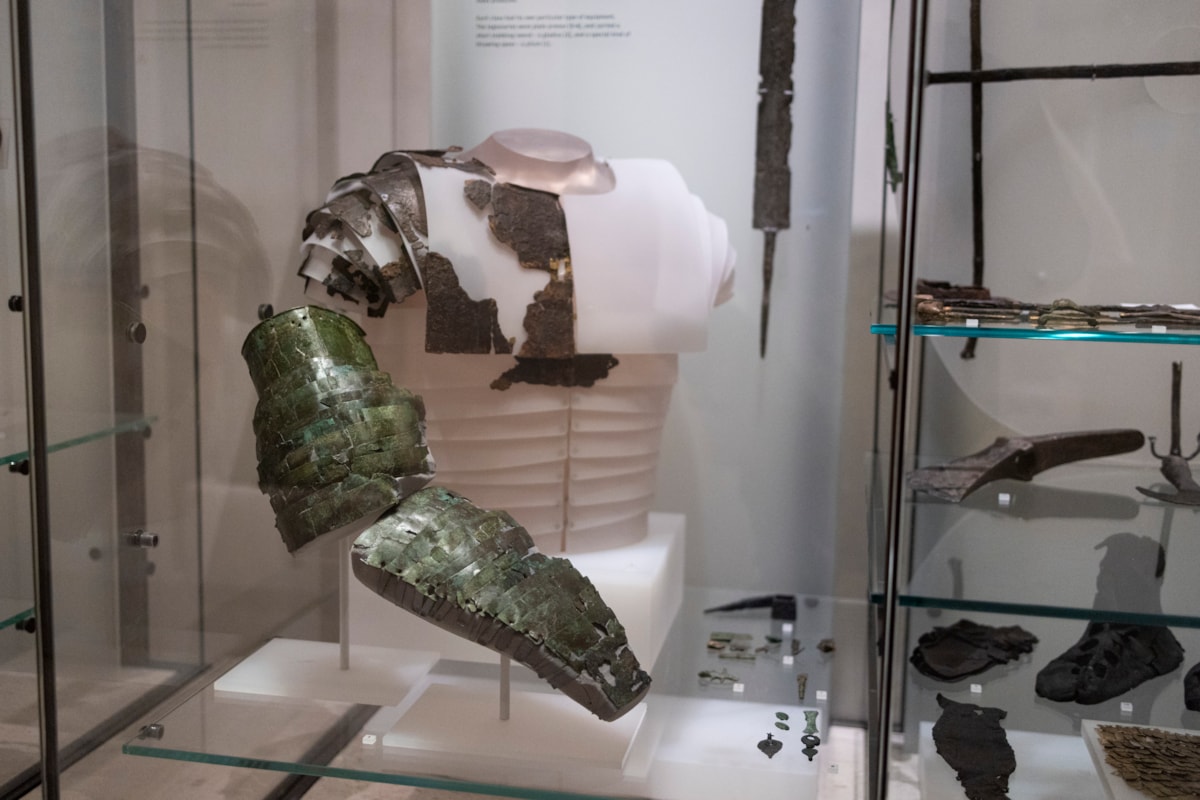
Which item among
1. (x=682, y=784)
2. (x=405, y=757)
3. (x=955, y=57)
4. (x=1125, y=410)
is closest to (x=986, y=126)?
(x=955, y=57)

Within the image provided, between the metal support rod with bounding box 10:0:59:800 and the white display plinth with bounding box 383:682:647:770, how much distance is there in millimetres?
515

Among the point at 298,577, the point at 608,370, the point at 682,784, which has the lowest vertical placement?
the point at 682,784

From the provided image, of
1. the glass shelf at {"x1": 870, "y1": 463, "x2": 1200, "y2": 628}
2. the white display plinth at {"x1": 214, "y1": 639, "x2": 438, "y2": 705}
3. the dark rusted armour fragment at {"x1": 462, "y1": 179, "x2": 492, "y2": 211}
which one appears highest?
the dark rusted armour fragment at {"x1": 462, "y1": 179, "x2": 492, "y2": 211}

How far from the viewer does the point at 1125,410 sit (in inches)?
65.9

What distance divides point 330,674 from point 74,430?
1.76 feet

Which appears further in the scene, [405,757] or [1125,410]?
[1125,410]

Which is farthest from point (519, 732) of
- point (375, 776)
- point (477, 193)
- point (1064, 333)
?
point (1064, 333)

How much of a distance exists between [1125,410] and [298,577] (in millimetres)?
1308

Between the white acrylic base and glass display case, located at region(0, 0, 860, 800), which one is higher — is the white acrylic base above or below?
below

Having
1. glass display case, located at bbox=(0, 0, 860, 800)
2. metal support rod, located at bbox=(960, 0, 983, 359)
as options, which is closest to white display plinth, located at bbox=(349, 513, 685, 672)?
glass display case, located at bbox=(0, 0, 860, 800)

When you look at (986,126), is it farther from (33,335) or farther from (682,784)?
(33,335)

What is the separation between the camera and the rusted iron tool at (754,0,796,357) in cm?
153

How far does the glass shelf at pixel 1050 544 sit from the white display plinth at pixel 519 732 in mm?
366

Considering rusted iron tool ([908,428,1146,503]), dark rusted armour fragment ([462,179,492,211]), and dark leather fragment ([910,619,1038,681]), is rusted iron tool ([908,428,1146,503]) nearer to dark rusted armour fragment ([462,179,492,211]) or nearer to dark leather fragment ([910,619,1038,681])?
dark leather fragment ([910,619,1038,681])
